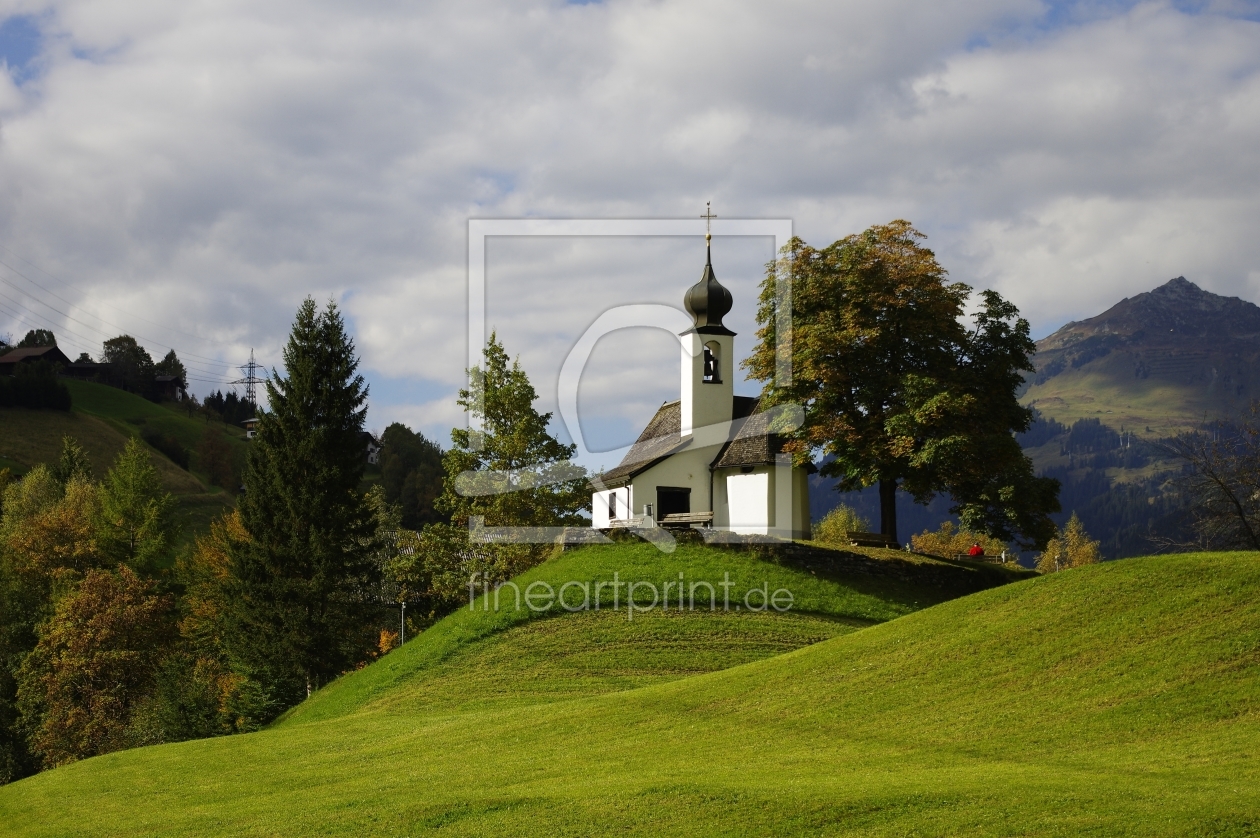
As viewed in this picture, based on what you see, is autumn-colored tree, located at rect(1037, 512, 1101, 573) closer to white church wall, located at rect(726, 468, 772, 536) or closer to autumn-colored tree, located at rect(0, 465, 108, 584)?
white church wall, located at rect(726, 468, 772, 536)

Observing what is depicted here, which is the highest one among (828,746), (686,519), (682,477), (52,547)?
(682,477)

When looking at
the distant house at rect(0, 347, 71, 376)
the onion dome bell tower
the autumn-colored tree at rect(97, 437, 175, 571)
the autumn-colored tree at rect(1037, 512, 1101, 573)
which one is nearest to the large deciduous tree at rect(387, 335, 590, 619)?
the onion dome bell tower

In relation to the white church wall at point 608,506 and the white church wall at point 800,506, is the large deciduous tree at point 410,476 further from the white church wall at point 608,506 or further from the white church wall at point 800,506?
the white church wall at point 800,506

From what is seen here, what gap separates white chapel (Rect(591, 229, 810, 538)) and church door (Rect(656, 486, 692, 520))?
0.04m

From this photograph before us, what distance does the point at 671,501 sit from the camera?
4075 centimetres

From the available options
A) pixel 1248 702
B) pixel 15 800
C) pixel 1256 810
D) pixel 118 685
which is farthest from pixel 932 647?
pixel 118 685

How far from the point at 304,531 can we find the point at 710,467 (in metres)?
16.6

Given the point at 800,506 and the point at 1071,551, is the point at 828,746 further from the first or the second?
the point at 1071,551

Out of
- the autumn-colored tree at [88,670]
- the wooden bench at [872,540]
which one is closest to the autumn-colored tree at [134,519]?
the autumn-colored tree at [88,670]

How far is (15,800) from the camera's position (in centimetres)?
1919

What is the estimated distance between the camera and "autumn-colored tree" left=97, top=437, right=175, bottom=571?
62.1 metres

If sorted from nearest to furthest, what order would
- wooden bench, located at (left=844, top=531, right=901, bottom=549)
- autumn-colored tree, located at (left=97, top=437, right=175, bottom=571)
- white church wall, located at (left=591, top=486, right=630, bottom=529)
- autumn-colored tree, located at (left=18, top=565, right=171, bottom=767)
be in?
wooden bench, located at (left=844, top=531, right=901, bottom=549) → white church wall, located at (left=591, top=486, right=630, bottom=529) → autumn-colored tree, located at (left=18, top=565, right=171, bottom=767) → autumn-colored tree, located at (left=97, top=437, right=175, bottom=571)

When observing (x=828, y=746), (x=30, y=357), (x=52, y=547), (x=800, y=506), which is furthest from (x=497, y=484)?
(x=30, y=357)

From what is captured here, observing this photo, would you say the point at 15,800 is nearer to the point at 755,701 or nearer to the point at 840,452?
the point at 755,701
